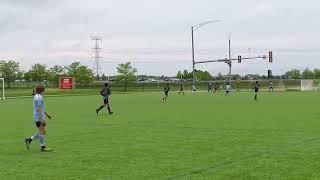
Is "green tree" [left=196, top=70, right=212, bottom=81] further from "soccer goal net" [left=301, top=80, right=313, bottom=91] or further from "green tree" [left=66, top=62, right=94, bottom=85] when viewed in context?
"soccer goal net" [left=301, top=80, right=313, bottom=91]

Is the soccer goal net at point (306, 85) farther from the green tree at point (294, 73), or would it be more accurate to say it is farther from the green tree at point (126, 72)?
the green tree at point (294, 73)

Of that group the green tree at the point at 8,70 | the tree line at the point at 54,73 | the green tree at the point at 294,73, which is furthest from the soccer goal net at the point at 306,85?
the green tree at the point at 294,73

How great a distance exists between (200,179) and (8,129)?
12.5 metres

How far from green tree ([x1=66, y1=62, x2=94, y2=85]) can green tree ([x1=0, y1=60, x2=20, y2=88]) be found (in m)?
11.9

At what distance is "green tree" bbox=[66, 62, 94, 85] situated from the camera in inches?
4656

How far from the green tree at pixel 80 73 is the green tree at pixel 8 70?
1186 centimetres

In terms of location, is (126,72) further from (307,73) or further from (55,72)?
(307,73)

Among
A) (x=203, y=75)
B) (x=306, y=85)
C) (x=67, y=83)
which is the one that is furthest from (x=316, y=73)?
(x=67, y=83)

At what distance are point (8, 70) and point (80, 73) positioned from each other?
Answer: 1493 centimetres

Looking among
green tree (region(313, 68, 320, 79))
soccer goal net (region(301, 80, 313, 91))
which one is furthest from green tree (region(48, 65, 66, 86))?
green tree (region(313, 68, 320, 79))

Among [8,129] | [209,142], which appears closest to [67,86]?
[8,129]

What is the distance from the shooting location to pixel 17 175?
10.5 meters

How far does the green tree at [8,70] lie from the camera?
11269 cm

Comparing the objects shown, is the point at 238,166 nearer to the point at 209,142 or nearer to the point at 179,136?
the point at 209,142
